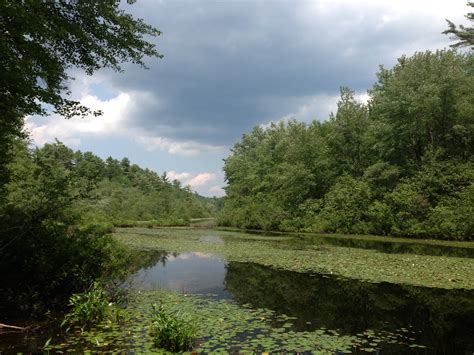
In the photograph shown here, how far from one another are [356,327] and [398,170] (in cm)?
3262

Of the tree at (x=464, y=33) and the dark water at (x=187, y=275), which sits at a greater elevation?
the tree at (x=464, y=33)

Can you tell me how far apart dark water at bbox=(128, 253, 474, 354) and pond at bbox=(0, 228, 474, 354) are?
3 cm

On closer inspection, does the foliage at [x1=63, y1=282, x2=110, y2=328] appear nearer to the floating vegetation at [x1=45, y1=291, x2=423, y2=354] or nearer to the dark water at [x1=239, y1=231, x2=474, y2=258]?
the floating vegetation at [x1=45, y1=291, x2=423, y2=354]

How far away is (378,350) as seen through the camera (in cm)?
718

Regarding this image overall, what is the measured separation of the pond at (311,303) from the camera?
7.35 meters

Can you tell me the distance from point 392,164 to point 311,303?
33.7 meters

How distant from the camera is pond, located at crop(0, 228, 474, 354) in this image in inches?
289

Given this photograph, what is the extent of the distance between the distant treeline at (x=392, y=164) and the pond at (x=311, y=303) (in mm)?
15325

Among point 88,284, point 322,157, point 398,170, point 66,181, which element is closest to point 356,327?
point 88,284

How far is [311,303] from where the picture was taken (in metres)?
10.9

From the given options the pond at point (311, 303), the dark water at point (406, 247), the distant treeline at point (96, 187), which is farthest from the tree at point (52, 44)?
the dark water at point (406, 247)

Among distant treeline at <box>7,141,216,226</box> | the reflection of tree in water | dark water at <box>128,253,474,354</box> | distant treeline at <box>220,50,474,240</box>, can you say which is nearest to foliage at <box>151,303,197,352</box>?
dark water at <box>128,253,474,354</box>

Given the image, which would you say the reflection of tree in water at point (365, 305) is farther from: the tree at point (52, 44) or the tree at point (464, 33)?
the tree at point (464, 33)

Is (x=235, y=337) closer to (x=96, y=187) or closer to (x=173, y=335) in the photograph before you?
(x=173, y=335)
